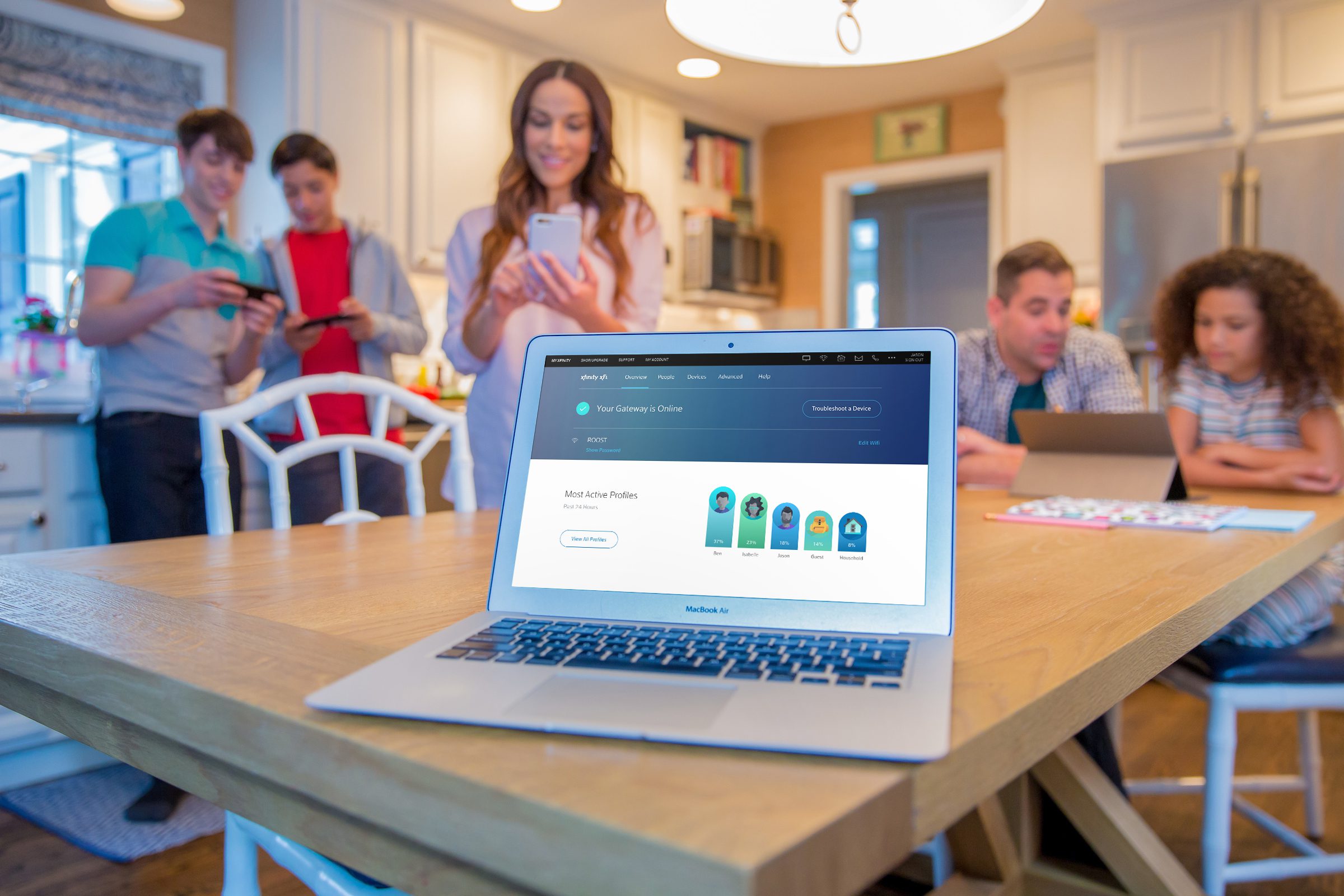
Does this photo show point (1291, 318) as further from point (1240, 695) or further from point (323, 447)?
point (323, 447)

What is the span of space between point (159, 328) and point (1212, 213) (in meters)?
3.45

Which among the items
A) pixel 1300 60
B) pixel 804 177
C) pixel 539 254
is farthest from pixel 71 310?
pixel 1300 60

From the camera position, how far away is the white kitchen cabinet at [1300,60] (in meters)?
3.58

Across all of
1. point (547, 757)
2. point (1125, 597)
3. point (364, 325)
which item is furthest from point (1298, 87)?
point (547, 757)

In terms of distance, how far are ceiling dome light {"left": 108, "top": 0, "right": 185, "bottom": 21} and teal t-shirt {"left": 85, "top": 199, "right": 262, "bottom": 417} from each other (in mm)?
1462

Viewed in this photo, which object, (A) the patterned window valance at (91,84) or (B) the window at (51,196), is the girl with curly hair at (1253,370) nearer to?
(B) the window at (51,196)

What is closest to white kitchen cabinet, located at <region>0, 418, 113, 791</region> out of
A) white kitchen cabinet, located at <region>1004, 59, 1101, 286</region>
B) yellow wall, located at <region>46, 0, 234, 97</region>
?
yellow wall, located at <region>46, 0, 234, 97</region>

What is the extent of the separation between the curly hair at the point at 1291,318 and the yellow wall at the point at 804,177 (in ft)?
10.8

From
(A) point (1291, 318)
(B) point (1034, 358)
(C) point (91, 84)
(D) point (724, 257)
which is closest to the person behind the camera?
(A) point (1291, 318)

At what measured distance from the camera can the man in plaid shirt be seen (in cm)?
211

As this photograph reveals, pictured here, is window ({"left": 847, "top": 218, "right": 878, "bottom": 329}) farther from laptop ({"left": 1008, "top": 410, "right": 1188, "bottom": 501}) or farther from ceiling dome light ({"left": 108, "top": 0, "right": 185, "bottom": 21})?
laptop ({"left": 1008, "top": 410, "right": 1188, "bottom": 501})

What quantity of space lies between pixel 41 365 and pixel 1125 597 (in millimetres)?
2997

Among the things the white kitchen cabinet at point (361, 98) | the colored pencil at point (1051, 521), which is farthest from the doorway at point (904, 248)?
the colored pencil at point (1051, 521)

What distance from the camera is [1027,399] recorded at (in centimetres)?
228
